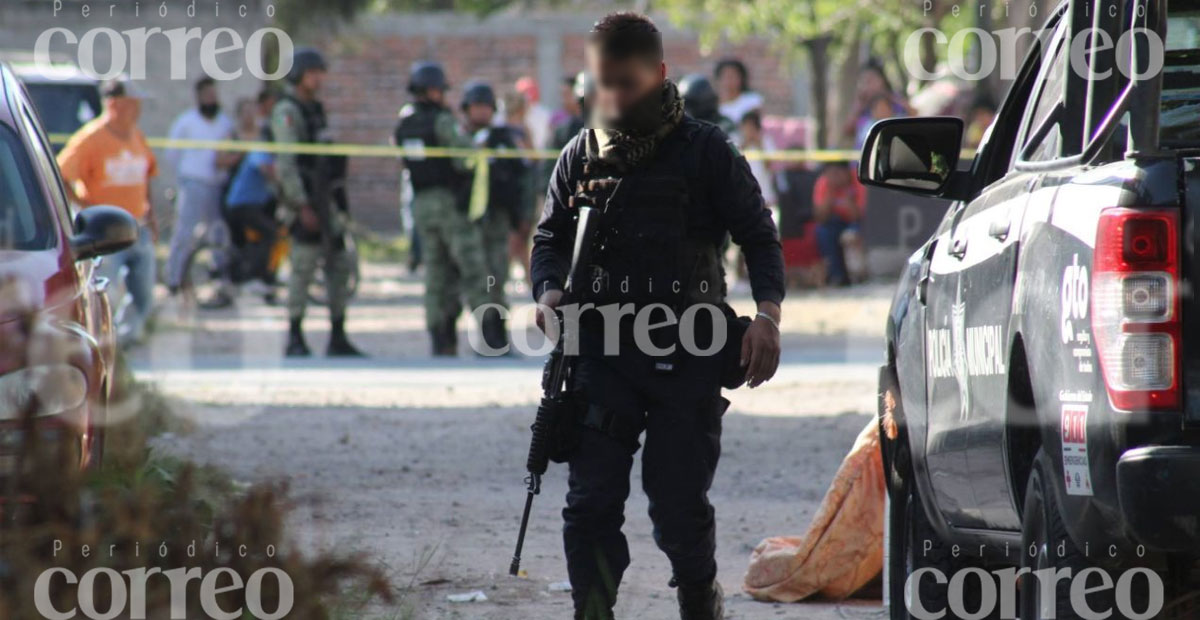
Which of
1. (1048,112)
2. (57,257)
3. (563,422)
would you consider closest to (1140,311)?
(1048,112)

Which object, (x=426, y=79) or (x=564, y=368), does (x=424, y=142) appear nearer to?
(x=426, y=79)

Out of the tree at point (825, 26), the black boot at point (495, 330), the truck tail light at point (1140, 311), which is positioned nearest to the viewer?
the truck tail light at point (1140, 311)

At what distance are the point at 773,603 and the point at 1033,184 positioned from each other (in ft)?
7.76

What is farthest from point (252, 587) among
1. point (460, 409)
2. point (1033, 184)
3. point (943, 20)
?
point (943, 20)

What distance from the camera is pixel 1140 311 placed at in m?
3.26

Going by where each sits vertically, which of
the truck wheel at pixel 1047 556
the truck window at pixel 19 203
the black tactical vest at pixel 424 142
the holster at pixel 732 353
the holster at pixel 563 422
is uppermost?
the black tactical vest at pixel 424 142

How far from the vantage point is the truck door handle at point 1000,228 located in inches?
162

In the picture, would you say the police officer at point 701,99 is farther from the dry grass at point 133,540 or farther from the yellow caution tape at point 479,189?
the dry grass at point 133,540

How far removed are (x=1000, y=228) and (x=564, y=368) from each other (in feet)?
3.98

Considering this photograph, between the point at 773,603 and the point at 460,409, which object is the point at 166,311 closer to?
the point at 460,409

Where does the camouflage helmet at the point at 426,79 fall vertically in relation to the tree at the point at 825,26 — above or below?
below

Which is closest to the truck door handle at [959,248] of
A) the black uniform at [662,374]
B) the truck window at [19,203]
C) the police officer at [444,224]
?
the black uniform at [662,374]

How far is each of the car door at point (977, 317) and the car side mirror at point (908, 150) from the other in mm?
146

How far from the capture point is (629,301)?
481 centimetres
